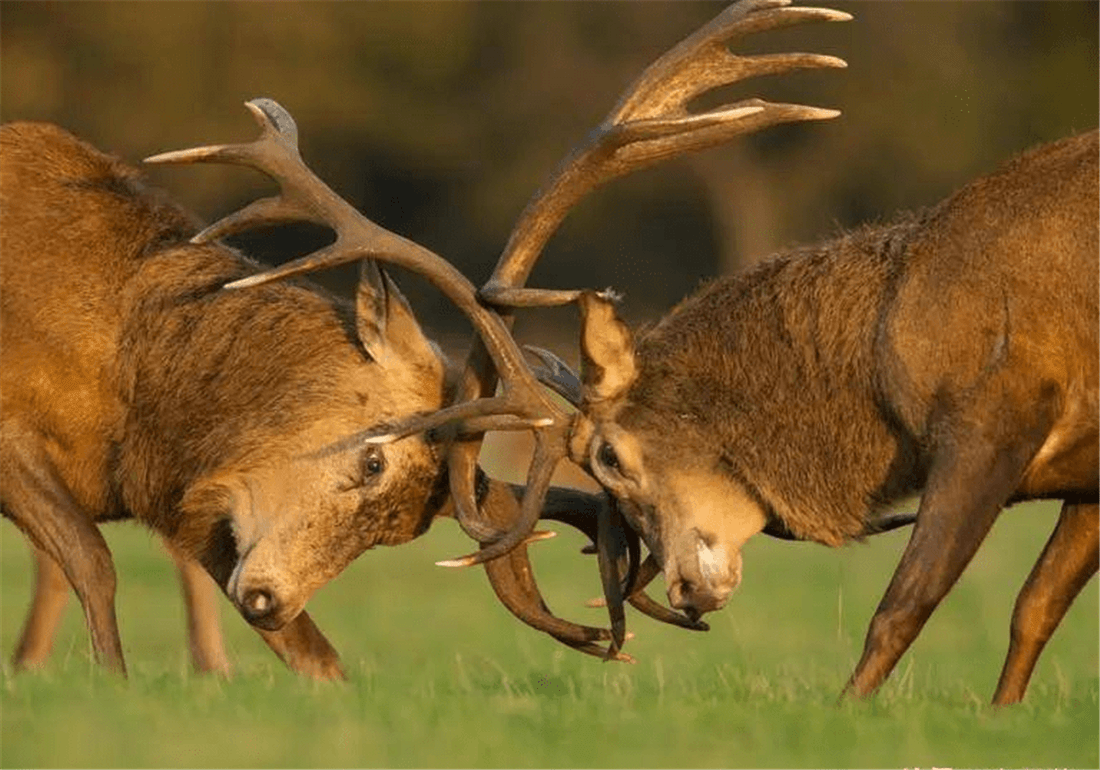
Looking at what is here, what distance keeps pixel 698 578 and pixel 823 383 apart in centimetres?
93

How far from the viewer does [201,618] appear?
14.4 m

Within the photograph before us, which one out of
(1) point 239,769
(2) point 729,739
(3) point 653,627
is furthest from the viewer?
(3) point 653,627

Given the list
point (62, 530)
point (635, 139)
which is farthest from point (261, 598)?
point (635, 139)

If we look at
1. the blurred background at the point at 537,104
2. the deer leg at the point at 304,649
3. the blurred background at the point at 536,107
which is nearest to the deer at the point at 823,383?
the deer leg at the point at 304,649

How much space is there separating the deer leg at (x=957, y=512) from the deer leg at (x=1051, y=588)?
3.04 ft

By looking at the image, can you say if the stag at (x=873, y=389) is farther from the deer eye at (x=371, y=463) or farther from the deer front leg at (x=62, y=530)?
the deer front leg at (x=62, y=530)

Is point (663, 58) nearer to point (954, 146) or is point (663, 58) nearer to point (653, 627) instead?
point (653, 627)

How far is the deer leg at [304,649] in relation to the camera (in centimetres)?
1225

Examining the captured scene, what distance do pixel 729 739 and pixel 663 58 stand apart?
10.4 feet

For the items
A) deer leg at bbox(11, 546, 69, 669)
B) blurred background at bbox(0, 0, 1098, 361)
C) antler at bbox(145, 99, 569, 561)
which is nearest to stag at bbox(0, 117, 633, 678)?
antler at bbox(145, 99, 569, 561)

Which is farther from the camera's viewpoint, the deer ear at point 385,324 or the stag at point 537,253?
the deer ear at point 385,324

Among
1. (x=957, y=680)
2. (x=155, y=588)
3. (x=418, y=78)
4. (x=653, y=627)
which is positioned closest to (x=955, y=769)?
(x=957, y=680)

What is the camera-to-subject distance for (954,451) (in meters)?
10.9

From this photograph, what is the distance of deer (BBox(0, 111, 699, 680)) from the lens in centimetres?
1169
